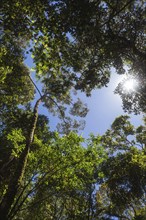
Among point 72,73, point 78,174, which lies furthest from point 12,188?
point 72,73

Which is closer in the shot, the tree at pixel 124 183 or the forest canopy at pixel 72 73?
the forest canopy at pixel 72 73

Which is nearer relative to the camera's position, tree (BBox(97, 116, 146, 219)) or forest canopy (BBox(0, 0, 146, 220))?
forest canopy (BBox(0, 0, 146, 220))

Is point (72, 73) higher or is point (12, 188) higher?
point (72, 73)

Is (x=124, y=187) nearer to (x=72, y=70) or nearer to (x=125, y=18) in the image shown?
(x=72, y=70)

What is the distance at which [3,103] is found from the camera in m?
22.8

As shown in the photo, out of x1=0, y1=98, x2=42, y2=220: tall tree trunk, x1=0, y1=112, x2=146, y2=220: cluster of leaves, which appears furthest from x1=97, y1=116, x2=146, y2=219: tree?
x1=0, y1=98, x2=42, y2=220: tall tree trunk

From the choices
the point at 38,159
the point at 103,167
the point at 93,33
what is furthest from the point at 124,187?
the point at 93,33

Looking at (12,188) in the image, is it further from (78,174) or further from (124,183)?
(124,183)

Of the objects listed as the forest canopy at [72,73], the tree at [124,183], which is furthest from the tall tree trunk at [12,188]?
the tree at [124,183]

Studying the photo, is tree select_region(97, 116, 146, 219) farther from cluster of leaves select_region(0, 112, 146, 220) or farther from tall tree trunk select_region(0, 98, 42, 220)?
tall tree trunk select_region(0, 98, 42, 220)

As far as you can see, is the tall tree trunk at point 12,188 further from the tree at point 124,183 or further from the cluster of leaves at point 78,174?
the tree at point 124,183

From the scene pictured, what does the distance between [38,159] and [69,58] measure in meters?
5.23

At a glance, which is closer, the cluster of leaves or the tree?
the cluster of leaves

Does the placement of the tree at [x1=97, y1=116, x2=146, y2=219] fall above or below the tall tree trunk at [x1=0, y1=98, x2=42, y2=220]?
above
